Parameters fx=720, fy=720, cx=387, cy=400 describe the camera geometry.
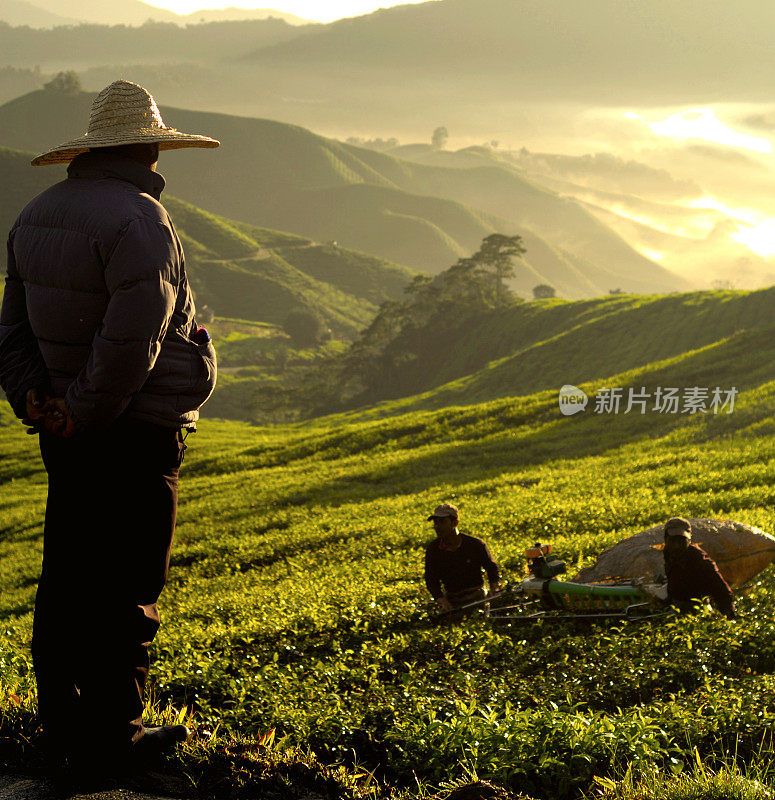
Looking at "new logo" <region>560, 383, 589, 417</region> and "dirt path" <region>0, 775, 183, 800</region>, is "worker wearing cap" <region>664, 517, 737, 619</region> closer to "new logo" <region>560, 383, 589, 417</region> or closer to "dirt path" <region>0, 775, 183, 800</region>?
"dirt path" <region>0, 775, 183, 800</region>

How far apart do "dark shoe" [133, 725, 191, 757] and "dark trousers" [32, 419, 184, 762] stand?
7 centimetres

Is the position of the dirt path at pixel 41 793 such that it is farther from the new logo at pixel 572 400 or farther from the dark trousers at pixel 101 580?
the new logo at pixel 572 400

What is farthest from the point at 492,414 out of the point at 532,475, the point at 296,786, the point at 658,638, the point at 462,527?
the point at 296,786

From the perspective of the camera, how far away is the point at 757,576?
10.2 m

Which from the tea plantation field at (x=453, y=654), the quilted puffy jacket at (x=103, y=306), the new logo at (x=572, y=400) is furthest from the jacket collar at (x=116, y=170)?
the new logo at (x=572, y=400)

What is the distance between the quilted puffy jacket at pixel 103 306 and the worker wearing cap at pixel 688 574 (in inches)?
245

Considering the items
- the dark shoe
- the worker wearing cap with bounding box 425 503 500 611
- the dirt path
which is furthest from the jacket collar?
the worker wearing cap with bounding box 425 503 500 611

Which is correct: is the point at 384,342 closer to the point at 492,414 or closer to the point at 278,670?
the point at 492,414

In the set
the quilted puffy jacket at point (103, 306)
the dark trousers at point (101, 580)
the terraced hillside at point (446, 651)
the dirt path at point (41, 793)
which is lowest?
the terraced hillside at point (446, 651)

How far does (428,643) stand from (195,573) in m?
10.6

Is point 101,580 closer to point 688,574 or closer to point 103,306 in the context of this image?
point 103,306

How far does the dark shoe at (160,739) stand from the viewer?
448cm

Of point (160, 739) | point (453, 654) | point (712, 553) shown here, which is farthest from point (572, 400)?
point (160, 739)

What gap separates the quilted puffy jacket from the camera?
159 inches
